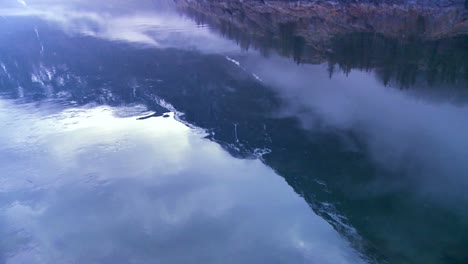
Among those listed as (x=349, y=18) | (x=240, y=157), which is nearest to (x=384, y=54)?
(x=349, y=18)

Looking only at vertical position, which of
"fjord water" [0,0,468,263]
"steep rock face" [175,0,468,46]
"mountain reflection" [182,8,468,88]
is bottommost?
"fjord water" [0,0,468,263]

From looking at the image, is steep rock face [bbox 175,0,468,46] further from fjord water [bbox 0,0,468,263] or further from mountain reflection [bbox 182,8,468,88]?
fjord water [bbox 0,0,468,263]

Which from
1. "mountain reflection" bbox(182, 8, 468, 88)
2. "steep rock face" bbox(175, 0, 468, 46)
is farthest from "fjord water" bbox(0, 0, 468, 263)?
"steep rock face" bbox(175, 0, 468, 46)

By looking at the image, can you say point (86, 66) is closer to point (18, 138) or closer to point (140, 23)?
point (18, 138)

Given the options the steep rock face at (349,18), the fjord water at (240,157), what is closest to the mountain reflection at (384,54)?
the fjord water at (240,157)

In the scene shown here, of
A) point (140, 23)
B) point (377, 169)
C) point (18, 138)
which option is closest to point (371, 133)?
point (377, 169)

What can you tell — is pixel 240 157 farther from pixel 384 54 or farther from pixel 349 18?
pixel 349 18
